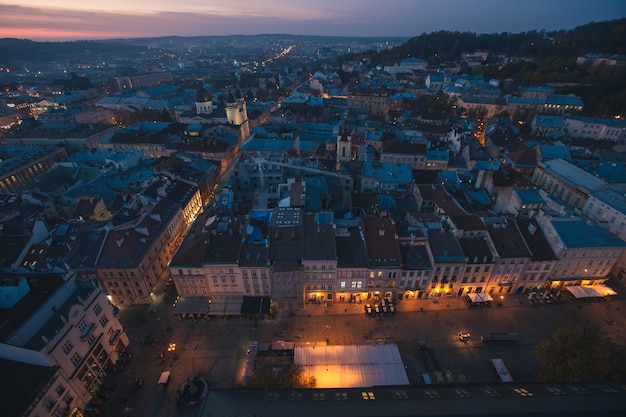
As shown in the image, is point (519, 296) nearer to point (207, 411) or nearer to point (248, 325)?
point (248, 325)

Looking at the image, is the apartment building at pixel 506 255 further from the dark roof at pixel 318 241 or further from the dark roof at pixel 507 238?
the dark roof at pixel 318 241

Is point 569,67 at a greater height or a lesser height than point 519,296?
greater

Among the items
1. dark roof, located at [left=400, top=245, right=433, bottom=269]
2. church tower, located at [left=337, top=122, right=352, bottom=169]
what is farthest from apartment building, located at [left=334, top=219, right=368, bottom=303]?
church tower, located at [left=337, top=122, right=352, bottom=169]

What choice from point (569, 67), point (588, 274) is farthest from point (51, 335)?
point (569, 67)

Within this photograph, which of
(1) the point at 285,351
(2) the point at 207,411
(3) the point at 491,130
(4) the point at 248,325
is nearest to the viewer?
(2) the point at 207,411

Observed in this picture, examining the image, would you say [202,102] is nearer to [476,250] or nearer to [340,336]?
[340,336]

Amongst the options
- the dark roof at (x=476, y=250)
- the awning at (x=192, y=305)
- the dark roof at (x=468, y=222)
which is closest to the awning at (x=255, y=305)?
the awning at (x=192, y=305)

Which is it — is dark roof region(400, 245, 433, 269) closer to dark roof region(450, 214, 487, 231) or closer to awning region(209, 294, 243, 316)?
dark roof region(450, 214, 487, 231)

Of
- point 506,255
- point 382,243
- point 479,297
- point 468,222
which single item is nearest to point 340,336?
point 382,243
